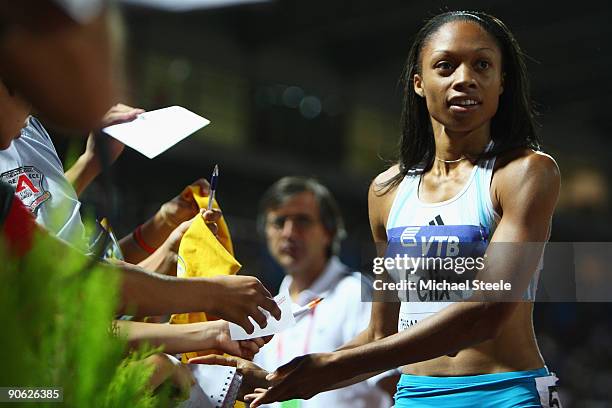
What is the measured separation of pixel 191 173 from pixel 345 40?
394cm

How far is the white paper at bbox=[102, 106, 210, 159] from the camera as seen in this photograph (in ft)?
6.35

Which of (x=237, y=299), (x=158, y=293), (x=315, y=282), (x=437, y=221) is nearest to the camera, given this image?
(x=158, y=293)

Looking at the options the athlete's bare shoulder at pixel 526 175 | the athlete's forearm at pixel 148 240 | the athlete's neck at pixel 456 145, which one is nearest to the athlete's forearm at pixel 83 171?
the athlete's forearm at pixel 148 240

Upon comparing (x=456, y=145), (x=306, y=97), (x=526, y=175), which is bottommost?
(x=526, y=175)

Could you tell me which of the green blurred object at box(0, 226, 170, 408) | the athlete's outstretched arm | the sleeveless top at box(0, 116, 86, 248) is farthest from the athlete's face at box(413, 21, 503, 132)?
the green blurred object at box(0, 226, 170, 408)

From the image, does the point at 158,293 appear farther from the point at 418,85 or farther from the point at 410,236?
the point at 418,85

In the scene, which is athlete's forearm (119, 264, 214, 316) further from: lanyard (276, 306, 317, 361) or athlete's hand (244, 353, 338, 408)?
lanyard (276, 306, 317, 361)

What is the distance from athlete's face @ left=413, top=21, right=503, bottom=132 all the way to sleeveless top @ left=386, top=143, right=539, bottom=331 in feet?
0.37

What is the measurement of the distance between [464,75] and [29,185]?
942 mm

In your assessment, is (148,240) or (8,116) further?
(148,240)

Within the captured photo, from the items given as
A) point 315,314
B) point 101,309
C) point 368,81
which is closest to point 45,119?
point 101,309

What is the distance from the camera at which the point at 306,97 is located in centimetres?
1528

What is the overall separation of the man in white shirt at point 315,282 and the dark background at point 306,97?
19.2 feet

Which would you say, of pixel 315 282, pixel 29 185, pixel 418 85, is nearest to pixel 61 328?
pixel 29 185
